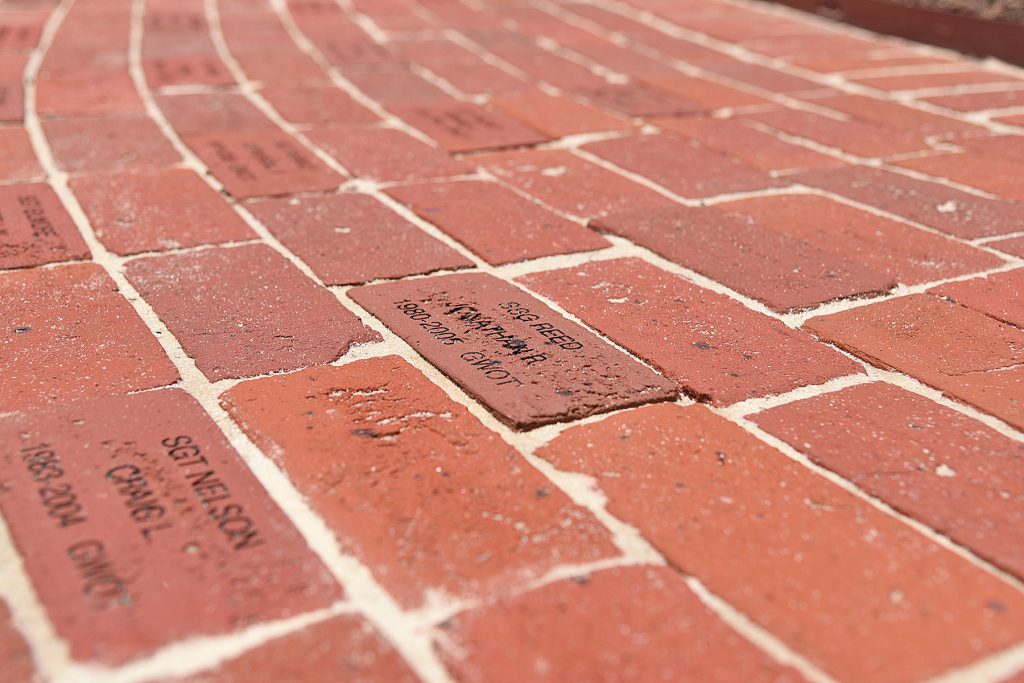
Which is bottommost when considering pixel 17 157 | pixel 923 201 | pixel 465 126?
pixel 17 157

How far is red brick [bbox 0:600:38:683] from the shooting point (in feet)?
3.55

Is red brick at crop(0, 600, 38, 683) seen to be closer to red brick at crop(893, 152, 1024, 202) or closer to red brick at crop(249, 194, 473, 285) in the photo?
red brick at crop(249, 194, 473, 285)

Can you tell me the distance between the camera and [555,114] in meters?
3.28

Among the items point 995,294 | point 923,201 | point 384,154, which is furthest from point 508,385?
point 923,201

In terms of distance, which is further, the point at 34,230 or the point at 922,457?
the point at 34,230

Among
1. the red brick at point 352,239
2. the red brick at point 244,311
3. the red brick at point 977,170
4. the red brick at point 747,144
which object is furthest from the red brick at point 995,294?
the red brick at point 244,311

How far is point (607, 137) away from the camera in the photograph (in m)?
3.07

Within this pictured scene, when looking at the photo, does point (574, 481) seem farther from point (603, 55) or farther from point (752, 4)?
point (752, 4)

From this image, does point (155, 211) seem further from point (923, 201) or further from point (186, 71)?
point (923, 201)

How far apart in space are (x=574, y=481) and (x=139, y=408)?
2.35 feet

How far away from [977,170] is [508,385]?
1.86 metres

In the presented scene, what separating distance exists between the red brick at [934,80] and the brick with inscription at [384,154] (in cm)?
186

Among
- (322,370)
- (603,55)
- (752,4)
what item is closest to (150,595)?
(322,370)

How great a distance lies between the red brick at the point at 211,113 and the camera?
120 inches
